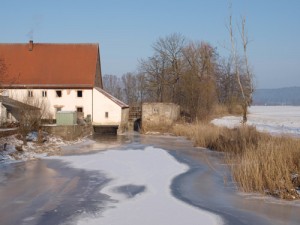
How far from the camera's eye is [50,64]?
4422 centimetres

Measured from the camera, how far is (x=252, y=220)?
8.98 meters

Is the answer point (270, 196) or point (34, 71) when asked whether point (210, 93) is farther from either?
point (270, 196)

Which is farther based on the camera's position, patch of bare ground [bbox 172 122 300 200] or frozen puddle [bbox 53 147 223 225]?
patch of bare ground [bbox 172 122 300 200]

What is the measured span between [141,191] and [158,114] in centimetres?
3000

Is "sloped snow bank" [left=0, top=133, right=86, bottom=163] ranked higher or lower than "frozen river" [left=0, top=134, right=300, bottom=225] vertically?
higher

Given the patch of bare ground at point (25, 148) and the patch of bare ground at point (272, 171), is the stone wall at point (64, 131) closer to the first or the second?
the patch of bare ground at point (25, 148)

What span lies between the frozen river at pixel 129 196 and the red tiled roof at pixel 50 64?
25.1 m

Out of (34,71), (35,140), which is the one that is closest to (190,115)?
(34,71)

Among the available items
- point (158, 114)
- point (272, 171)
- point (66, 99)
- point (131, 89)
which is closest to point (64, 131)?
point (66, 99)

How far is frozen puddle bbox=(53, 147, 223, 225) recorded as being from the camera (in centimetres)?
887

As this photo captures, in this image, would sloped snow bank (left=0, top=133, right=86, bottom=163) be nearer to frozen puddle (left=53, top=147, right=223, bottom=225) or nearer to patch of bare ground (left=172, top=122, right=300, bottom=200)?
frozen puddle (left=53, top=147, right=223, bottom=225)

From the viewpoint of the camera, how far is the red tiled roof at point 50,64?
41688 mm

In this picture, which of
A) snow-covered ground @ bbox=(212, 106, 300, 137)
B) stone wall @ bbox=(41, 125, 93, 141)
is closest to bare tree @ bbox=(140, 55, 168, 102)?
snow-covered ground @ bbox=(212, 106, 300, 137)

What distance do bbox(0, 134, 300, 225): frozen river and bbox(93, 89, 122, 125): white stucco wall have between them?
22580 mm
